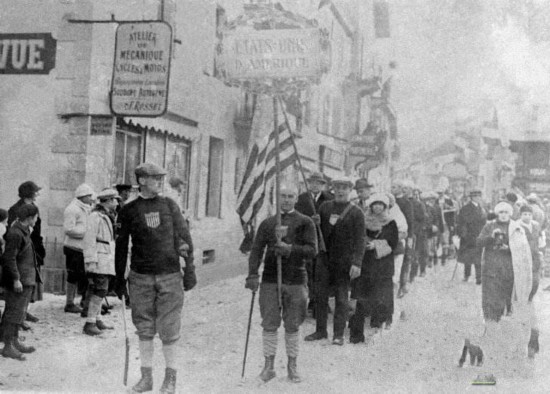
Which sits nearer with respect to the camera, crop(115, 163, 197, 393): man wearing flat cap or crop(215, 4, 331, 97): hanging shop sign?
crop(115, 163, 197, 393): man wearing flat cap

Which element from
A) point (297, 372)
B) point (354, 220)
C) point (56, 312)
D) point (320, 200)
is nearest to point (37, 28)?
point (56, 312)

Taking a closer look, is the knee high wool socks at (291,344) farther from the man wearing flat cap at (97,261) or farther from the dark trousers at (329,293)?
the man wearing flat cap at (97,261)

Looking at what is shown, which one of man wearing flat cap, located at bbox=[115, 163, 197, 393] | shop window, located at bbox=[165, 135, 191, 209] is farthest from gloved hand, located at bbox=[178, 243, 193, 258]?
shop window, located at bbox=[165, 135, 191, 209]

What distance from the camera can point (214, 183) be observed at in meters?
13.1

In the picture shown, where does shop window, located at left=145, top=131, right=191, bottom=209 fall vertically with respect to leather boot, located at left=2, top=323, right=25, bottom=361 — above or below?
above

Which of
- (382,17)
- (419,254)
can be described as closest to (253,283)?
(382,17)

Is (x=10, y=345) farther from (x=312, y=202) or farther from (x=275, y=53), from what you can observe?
(x=275, y=53)

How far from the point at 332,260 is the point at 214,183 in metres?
6.30

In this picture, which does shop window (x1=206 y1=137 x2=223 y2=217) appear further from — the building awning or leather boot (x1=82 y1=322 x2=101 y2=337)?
leather boot (x1=82 y1=322 x2=101 y2=337)

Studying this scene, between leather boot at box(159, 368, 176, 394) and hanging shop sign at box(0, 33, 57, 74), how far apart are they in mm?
5240

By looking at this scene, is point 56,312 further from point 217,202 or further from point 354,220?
point 217,202

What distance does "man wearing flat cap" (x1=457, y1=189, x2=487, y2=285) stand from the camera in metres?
11.8

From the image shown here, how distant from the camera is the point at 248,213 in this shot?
711 centimetres

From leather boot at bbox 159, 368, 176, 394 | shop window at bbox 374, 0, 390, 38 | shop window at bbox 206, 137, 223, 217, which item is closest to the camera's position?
leather boot at bbox 159, 368, 176, 394
